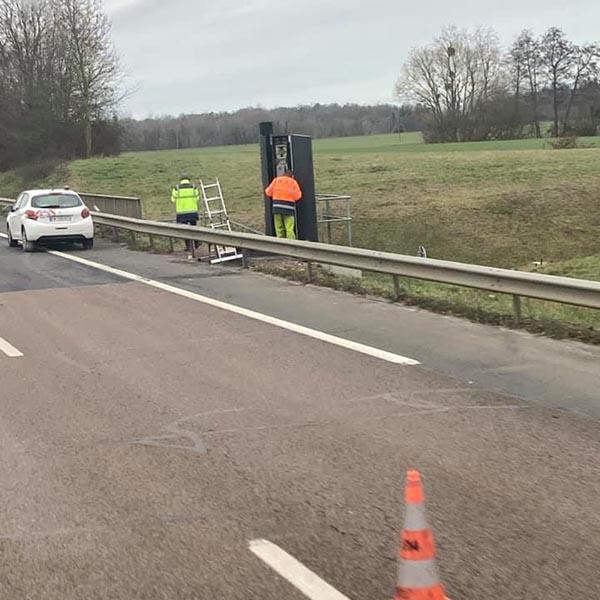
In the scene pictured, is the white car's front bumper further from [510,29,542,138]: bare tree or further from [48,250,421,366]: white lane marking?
[510,29,542,138]: bare tree

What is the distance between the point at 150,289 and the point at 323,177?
26074mm

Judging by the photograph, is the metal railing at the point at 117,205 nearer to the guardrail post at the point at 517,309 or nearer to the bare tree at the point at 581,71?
the guardrail post at the point at 517,309

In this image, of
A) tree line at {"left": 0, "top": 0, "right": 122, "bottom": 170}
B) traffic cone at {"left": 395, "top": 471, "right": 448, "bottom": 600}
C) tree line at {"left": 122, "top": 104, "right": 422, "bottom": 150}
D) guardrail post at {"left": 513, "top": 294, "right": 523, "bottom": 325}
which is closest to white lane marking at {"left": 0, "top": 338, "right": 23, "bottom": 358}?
guardrail post at {"left": 513, "top": 294, "right": 523, "bottom": 325}

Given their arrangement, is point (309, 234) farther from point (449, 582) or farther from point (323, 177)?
point (323, 177)

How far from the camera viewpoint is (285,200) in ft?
54.9

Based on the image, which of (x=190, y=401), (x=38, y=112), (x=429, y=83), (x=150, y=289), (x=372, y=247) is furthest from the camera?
(x=429, y=83)

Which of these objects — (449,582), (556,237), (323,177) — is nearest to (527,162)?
(323,177)

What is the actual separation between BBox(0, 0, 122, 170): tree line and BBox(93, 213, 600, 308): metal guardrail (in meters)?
38.1

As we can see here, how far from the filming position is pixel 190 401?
7.12 meters

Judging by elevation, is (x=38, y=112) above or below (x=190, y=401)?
above

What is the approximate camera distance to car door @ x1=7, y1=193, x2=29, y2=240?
2050 cm

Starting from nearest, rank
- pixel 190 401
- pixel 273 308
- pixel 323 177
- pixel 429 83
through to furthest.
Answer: pixel 190 401, pixel 273 308, pixel 323 177, pixel 429 83

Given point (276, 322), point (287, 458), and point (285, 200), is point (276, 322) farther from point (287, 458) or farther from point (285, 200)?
point (285, 200)

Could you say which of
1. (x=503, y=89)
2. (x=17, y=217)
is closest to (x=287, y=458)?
(x=17, y=217)
